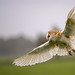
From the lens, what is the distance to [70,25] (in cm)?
612

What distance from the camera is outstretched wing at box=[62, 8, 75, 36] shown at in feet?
19.3

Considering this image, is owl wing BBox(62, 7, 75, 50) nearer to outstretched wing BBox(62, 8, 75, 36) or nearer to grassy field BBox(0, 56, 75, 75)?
outstretched wing BBox(62, 8, 75, 36)

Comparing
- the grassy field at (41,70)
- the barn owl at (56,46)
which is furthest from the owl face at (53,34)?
the grassy field at (41,70)

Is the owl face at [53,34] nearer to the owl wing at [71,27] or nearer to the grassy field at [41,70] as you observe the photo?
the owl wing at [71,27]

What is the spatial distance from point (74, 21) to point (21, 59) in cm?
196

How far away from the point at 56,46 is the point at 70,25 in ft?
3.37

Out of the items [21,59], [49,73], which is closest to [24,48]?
[49,73]

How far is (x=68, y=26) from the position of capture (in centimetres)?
615

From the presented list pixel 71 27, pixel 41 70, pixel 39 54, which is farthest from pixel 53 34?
pixel 41 70

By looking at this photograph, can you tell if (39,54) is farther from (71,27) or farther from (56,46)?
(71,27)

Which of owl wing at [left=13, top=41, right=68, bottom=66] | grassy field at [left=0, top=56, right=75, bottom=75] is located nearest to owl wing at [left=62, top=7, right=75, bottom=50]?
owl wing at [left=13, top=41, right=68, bottom=66]

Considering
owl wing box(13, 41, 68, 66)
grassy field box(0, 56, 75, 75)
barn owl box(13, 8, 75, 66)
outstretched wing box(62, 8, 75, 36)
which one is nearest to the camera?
outstretched wing box(62, 8, 75, 36)

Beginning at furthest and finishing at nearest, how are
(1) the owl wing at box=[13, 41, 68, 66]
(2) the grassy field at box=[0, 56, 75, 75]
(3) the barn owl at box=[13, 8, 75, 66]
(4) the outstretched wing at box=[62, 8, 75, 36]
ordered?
(2) the grassy field at box=[0, 56, 75, 75]
(1) the owl wing at box=[13, 41, 68, 66]
(3) the barn owl at box=[13, 8, 75, 66]
(4) the outstretched wing at box=[62, 8, 75, 36]

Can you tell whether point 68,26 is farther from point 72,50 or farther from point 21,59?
point 21,59
